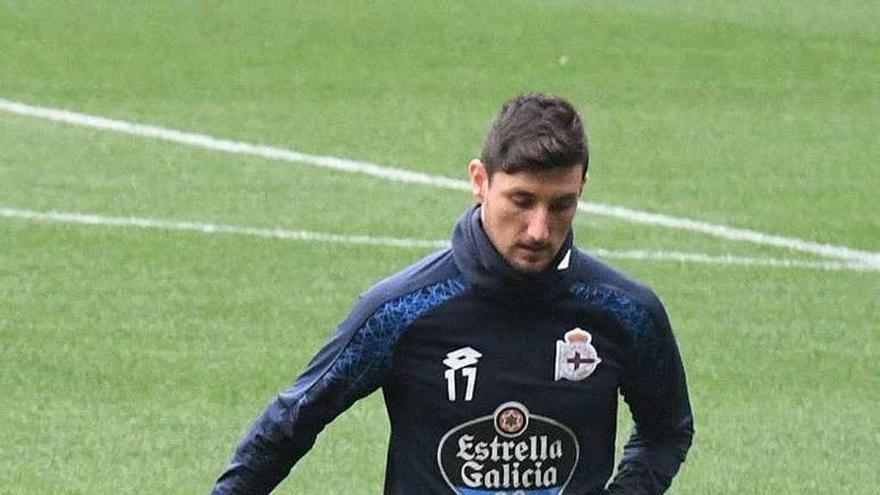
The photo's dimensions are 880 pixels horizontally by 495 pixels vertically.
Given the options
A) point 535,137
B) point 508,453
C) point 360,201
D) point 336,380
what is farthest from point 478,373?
point 360,201

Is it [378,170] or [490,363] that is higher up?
[490,363]

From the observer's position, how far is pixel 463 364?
18.0ft

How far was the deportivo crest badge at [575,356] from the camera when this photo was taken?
548 cm

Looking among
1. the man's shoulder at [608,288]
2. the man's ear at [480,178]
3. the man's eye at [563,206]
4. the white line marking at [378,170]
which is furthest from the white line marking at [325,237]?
the man's eye at [563,206]

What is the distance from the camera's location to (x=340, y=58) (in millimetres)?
19609

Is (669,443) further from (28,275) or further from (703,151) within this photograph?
(703,151)

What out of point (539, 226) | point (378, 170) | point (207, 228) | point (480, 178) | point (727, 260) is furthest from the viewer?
point (378, 170)

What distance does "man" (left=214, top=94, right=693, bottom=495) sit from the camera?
212 inches

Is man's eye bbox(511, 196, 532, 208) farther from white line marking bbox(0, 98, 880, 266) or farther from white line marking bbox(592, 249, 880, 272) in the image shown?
white line marking bbox(0, 98, 880, 266)

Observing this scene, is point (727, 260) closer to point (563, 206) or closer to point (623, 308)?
point (623, 308)

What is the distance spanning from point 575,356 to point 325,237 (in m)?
7.81

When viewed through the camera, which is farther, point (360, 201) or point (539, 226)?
point (360, 201)

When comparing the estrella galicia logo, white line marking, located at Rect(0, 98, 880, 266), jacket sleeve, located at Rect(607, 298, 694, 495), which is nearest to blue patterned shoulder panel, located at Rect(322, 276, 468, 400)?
the estrella galicia logo

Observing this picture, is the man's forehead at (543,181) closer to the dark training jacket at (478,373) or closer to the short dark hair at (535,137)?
the short dark hair at (535,137)
